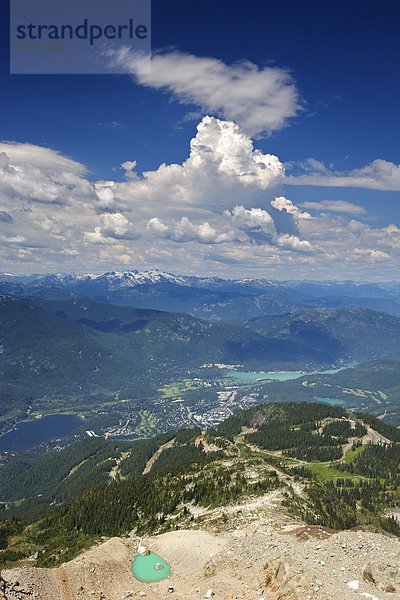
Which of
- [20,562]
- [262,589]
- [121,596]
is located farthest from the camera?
[20,562]

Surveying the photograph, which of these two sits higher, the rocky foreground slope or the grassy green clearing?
the rocky foreground slope

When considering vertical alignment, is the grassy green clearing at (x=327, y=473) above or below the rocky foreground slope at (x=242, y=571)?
below

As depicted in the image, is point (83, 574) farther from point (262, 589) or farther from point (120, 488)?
point (120, 488)

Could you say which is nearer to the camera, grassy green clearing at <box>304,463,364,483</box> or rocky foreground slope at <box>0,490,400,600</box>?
rocky foreground slope at <box>0,490,400,600</box>

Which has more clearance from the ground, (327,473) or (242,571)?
(242,571)

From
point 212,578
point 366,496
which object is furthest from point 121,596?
point 366,496

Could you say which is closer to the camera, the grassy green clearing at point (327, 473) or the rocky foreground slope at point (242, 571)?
the rocky foreground slope at point (242, 571)

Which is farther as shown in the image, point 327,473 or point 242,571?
point 327,473

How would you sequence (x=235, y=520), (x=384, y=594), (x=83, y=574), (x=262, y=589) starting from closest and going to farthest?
(x=384, y=594), (x=262, y=589), (x=83, y=574), (x=235, y=520)
